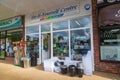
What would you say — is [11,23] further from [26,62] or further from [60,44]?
[60,44]

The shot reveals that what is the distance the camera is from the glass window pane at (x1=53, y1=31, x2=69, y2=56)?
9078 mm

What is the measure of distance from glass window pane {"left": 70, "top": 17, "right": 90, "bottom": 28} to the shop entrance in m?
4.61

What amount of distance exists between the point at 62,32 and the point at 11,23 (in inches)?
195

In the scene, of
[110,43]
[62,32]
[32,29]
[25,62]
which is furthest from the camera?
[32,29]

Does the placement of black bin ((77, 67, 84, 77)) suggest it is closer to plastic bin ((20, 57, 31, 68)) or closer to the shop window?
the shop window

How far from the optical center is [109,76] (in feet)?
21.7

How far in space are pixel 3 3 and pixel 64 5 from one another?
12.6 feet

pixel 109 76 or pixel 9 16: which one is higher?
pixel 9 16

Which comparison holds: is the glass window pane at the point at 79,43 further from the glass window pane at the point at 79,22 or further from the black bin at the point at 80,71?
the black bin at the point at 80,71

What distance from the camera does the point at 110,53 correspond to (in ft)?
23.9

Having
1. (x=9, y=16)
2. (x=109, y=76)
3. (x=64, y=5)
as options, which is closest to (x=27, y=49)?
(x=9, y=16)

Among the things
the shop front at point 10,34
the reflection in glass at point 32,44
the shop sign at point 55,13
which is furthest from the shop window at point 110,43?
the shop front at point 10,34

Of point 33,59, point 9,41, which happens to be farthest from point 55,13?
point 9,41

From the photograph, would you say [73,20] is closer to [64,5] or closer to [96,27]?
[64,5]
